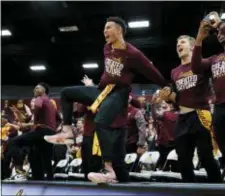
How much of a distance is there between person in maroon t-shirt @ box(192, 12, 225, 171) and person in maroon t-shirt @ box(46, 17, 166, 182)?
0.34 meters

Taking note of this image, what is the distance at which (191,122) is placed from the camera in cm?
367

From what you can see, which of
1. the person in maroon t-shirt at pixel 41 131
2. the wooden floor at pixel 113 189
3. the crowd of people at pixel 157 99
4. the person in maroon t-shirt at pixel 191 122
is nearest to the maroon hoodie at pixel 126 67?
the crowd of people at pixel 157 99

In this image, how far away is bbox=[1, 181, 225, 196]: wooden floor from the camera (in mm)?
2662

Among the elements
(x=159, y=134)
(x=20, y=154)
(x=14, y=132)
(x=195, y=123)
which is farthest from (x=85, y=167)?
(x=14, y=132)

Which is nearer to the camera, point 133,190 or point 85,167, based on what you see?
point 133,190

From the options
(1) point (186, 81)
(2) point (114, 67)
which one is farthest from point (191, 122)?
(2) point (114, 67)

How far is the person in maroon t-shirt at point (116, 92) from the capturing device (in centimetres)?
347

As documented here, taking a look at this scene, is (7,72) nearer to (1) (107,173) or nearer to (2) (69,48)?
(2) (69,48)

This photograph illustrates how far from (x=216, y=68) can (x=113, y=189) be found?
1265mm

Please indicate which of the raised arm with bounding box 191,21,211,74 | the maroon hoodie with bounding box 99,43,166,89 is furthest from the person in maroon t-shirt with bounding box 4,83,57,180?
the raised arm with bounding box 191,21,211,74

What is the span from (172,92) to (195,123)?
35 cm

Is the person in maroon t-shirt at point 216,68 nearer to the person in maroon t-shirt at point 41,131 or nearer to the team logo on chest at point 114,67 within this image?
the team logo on chest at point 114,67

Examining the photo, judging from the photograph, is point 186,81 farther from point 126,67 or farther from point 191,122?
point 126,67

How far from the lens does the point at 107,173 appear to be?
3.37 metres
